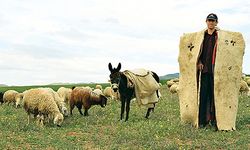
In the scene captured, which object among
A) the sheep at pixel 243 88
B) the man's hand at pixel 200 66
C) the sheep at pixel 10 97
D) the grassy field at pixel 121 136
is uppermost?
the man's hand at pixel 200 66

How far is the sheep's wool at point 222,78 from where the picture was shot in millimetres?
13125

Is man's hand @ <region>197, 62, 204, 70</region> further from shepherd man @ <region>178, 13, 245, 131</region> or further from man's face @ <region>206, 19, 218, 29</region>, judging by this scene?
man's face @ <region>206, 19, 218, 29</region>

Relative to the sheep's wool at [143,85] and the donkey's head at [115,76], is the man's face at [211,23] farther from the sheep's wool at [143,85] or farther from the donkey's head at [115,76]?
the sheep's wool at [143,85]

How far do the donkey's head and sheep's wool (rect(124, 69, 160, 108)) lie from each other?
3.13ft

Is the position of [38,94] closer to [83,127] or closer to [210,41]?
[83,127]

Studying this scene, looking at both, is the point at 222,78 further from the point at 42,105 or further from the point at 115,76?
the point at 42,105

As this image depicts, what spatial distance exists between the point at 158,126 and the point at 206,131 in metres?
1.52

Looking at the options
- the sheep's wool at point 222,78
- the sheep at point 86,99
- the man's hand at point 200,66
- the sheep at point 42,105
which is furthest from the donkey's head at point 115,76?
the sheep at point 86,99

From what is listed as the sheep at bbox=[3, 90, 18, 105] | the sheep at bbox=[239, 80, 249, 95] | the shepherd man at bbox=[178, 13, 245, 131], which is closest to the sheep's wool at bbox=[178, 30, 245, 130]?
the shepherd man at bbox=[178, 13, 245, 131]

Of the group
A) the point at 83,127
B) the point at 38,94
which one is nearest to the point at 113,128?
the point at 83,127

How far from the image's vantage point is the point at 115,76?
14617 millimetres

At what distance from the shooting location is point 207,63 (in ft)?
43.7

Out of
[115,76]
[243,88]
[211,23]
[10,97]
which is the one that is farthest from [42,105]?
[243,88]

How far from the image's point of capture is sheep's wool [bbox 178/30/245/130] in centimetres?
1312
